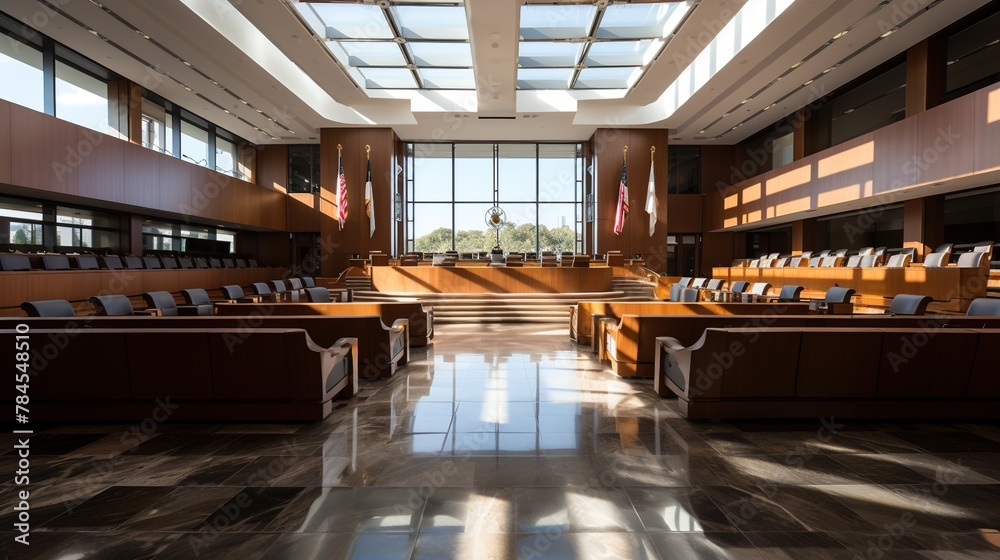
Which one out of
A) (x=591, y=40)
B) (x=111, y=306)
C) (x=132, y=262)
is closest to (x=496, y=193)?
(x=591, y=40)

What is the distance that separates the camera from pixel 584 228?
1800 centimetres

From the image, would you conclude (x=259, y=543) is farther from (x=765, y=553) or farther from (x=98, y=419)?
(x=98, y=419)

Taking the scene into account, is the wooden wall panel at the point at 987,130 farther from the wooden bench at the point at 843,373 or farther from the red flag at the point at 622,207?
the red flag at the point at 622,207

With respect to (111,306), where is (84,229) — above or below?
above

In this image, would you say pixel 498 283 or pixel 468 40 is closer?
pixel 468 40

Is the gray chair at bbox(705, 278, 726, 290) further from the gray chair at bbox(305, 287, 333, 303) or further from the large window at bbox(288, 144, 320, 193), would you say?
the large window at bbox(288, 144, 320, 193)

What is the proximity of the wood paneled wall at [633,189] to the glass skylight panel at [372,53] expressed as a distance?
748cm

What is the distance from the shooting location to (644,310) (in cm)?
680

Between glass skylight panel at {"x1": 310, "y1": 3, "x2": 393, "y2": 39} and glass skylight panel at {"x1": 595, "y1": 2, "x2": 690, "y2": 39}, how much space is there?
4638mm

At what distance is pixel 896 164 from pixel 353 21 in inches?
464

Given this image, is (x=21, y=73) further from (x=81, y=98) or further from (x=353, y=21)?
(x=353, y=21)

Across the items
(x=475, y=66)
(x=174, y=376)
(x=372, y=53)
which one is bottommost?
(x=174, y=376)

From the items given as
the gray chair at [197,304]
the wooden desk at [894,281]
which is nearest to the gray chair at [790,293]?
the wooden desk at [894,281]

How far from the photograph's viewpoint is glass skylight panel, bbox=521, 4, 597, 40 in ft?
32.5
